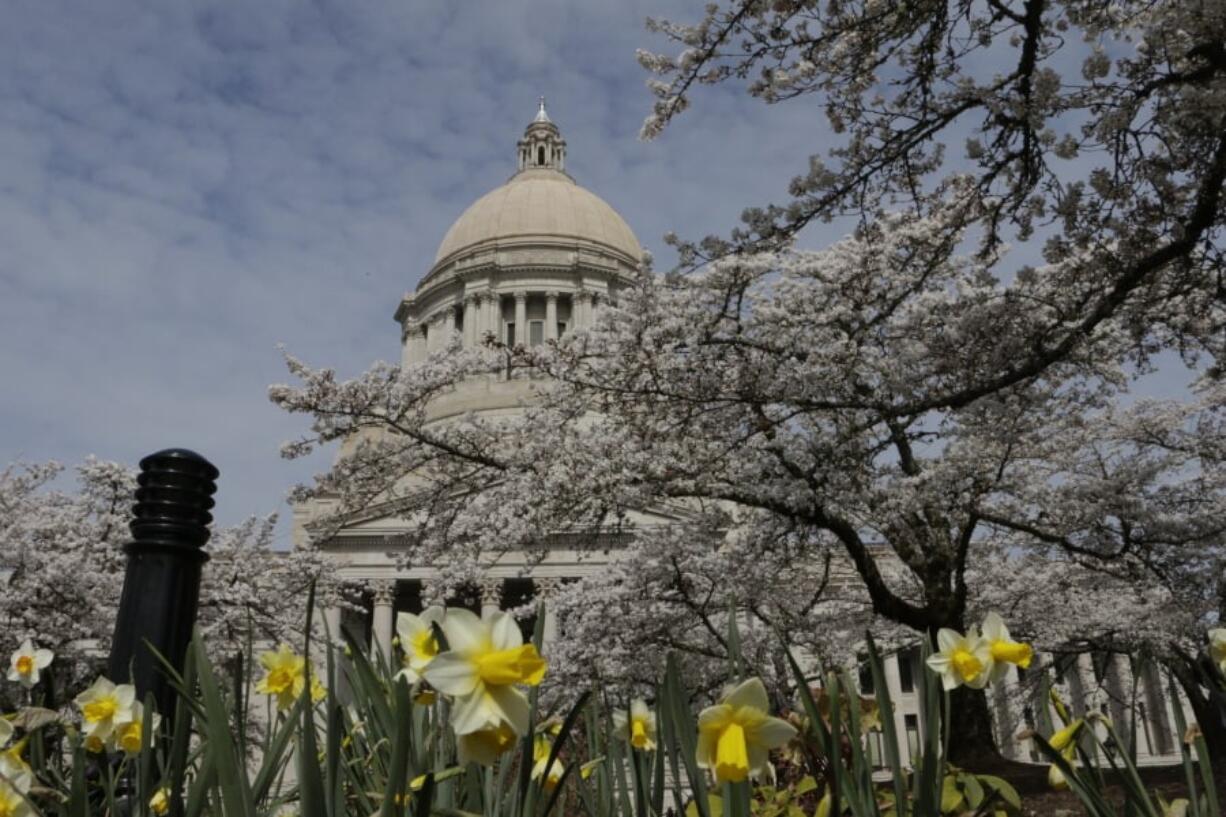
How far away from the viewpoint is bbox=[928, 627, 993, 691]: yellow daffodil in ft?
6.61

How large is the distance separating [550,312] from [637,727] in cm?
6060

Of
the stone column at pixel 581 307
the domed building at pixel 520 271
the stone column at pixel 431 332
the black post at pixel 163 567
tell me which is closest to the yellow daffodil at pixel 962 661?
the black post at pixel 163 567

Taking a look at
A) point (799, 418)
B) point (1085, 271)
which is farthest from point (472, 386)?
point (1085, 271)

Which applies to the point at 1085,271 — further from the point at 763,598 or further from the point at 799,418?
the point at 763,598

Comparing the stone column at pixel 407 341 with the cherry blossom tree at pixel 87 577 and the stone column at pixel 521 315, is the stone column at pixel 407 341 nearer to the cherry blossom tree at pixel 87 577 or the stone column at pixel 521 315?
the stone column at pixel 521 315

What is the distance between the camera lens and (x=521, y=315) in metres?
62.6

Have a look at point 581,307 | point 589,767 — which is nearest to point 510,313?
point 581,307

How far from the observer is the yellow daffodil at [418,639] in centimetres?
172

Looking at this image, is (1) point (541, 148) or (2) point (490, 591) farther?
(1) point (541, 148)

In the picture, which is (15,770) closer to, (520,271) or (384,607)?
(384,607)

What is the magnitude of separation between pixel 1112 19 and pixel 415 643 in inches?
316

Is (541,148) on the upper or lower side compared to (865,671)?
upper

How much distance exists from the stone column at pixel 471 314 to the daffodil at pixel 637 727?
5855cm

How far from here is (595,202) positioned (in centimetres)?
7338
